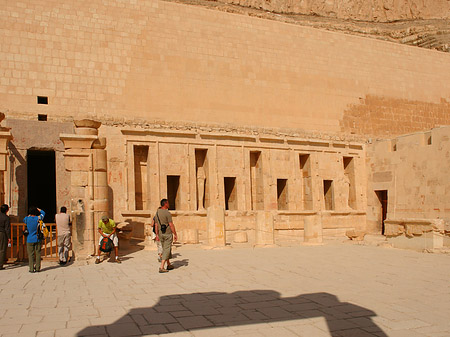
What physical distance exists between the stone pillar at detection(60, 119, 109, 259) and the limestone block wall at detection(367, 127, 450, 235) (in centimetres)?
949

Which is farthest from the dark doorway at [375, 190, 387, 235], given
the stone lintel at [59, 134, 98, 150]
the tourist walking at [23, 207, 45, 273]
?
the tourist walking at [23, 207, 45, 273]

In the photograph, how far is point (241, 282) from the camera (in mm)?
7680

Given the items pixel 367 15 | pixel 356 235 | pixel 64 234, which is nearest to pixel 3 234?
pixel 64 234

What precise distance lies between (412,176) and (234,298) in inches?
505

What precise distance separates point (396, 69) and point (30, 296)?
2077 centimetres

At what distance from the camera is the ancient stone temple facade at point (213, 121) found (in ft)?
48.8

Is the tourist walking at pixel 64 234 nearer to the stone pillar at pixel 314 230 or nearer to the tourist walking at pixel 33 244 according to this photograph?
the tourist walking at pixel 33 244

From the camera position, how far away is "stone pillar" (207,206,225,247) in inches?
511

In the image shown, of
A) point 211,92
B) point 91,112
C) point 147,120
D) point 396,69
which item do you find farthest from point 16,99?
point 396,69

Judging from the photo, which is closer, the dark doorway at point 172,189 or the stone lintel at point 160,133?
the stone lintel at point 160,133

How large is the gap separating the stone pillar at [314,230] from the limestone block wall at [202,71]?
5.74 m

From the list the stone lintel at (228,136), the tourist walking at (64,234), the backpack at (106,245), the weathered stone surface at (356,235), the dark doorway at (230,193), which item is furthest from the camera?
the dark doorway at (230,193)

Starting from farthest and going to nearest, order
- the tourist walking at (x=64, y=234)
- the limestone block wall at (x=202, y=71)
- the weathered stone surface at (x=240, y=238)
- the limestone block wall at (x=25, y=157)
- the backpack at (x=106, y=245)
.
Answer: the limestone block wall at (x=202, y=71) → the weathered stone surface at (x=240, y=238) → the limestone block wall at (x=25, y=157) → the backpack at (x=106, y=245) → the tourist walking at (x=64, y=234)

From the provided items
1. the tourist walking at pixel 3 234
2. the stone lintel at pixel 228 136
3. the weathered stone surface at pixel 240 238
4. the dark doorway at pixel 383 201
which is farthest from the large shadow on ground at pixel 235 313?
the dark doorway at pixel 383 201
